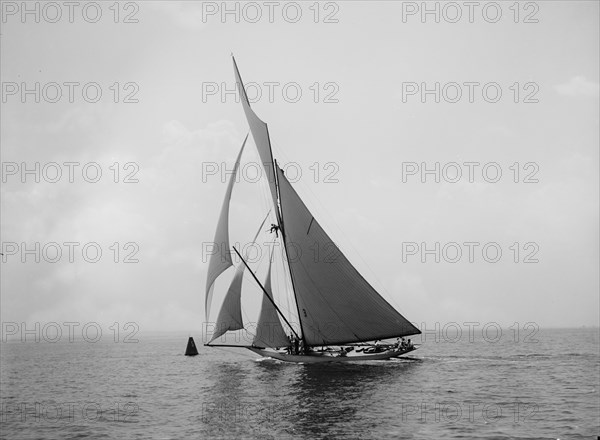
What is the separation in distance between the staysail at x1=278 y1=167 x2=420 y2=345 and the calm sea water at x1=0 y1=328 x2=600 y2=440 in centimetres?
321

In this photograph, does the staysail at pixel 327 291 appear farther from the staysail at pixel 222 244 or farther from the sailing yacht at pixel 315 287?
the staysail at pixel 222 244

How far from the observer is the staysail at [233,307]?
2279 inches

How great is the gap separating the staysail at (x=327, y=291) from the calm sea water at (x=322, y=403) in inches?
126

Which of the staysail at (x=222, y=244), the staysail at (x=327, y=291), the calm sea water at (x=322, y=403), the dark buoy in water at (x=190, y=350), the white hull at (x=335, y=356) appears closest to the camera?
the calm sea water at (x=322, y=403)

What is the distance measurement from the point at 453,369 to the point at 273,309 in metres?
17.6

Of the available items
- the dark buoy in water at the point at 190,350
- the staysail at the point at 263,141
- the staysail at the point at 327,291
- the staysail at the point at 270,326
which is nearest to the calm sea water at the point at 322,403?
the staysail at the point at 270,326

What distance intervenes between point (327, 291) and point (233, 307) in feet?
39.1

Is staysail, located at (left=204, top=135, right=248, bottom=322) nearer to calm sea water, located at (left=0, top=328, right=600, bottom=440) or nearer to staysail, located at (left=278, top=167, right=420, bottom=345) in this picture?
staysail, located at (left=278, top=167, right=420, bottom=345)

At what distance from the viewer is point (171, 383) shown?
4953 cm

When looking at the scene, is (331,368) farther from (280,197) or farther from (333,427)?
(333,427)

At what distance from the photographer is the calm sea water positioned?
2852 cm

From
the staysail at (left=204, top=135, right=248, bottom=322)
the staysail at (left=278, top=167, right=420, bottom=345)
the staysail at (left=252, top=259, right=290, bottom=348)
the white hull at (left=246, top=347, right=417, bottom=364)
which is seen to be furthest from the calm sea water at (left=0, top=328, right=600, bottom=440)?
the staysail at (left=204, top=135, right=248, bottom=322)

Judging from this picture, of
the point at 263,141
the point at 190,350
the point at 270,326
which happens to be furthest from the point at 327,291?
the point at 190,350

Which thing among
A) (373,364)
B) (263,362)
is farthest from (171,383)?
(373,364)
